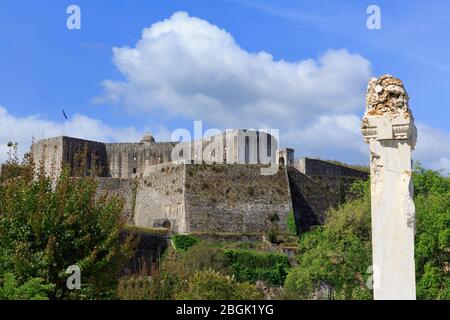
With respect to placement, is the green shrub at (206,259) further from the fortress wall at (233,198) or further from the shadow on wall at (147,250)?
the fortress wall at (233,198)

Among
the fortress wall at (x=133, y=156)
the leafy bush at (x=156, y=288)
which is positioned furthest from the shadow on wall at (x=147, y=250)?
the fortress wall at (x=133, y=156)

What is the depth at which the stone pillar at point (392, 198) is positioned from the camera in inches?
457

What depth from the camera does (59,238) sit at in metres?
23.3

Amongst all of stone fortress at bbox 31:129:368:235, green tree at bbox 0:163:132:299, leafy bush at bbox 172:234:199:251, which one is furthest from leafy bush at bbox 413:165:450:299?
stone fortress at bbox 31:129:368:235

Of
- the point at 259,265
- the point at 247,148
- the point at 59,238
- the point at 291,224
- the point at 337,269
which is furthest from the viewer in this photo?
the point at 247,148

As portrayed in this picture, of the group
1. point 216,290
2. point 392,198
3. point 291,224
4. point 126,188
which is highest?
point 126,188

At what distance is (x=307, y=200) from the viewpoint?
6191 centimetres

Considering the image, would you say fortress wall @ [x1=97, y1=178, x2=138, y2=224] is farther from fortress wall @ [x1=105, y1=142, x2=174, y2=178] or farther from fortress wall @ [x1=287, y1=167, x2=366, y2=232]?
fortress wall @ [x1=287, y1=167, x2=366, y2=232]

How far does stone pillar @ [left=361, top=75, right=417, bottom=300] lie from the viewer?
1161cm

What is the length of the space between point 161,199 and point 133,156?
45.3 ft

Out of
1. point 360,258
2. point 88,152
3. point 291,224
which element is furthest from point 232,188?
point 360,258

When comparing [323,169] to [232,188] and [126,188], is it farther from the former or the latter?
[126,188]

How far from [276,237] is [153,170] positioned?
1299 centimetres
